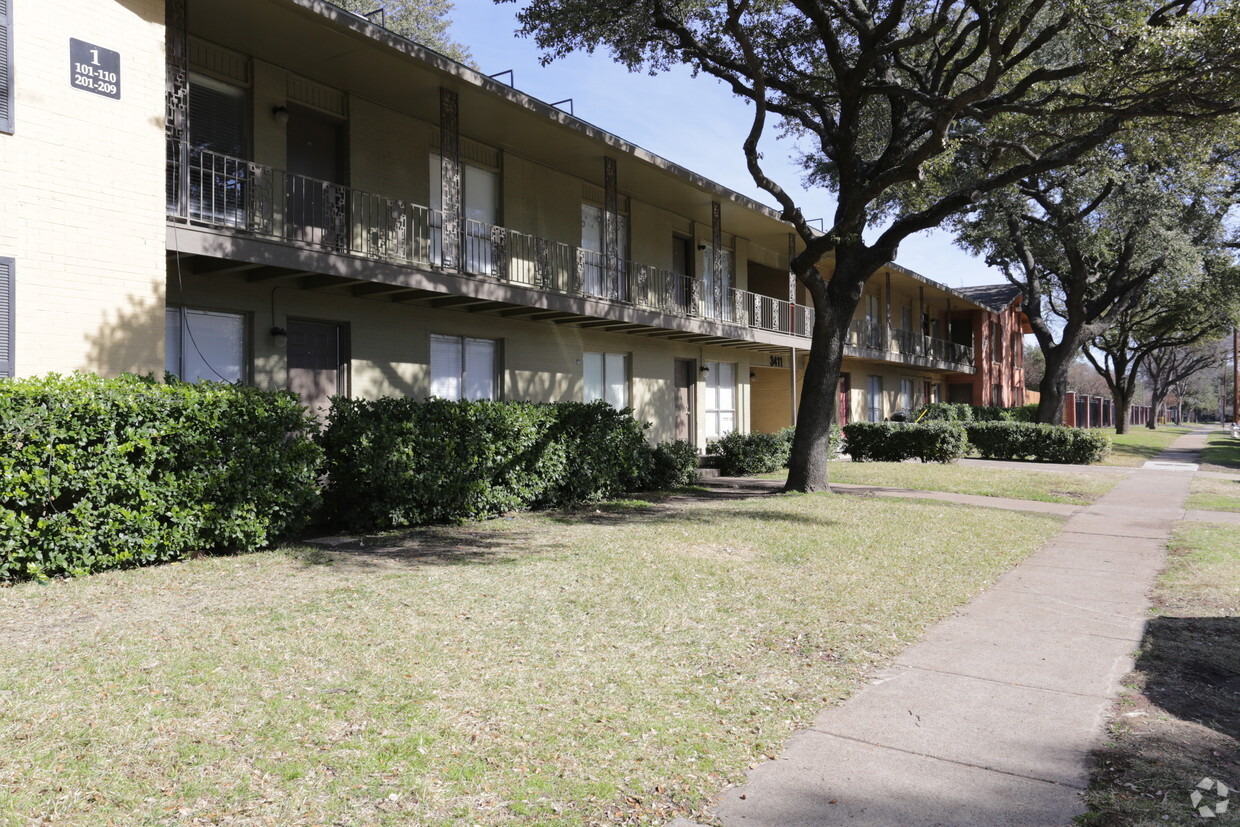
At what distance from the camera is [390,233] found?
1331 centimetres

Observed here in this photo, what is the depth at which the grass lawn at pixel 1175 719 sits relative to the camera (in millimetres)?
3537

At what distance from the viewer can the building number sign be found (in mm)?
8891

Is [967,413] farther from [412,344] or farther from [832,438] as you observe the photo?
[412,344]

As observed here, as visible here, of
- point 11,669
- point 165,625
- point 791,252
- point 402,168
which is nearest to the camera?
point 11,669

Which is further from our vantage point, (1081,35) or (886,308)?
(886,308)

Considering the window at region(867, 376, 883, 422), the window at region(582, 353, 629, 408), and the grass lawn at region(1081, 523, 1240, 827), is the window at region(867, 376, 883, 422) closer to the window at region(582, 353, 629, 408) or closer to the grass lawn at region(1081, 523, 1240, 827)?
the window at region(582, 353, 629, 408)

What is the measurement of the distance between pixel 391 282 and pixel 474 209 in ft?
12.9

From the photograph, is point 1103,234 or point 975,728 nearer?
point 975,728

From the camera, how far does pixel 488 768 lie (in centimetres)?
373

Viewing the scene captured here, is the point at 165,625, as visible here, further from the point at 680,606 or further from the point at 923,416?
the point at 923,416

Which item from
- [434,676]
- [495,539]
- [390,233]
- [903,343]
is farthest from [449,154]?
[903,343]

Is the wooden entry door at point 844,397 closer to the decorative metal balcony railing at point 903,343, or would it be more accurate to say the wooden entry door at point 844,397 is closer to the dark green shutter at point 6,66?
the decorative metal balcony railing at point 903,343

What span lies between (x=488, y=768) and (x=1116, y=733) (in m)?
3.15

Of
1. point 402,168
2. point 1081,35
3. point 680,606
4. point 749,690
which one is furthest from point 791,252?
point 749,690
